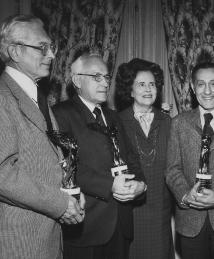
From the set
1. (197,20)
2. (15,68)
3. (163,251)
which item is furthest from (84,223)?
(197,20)

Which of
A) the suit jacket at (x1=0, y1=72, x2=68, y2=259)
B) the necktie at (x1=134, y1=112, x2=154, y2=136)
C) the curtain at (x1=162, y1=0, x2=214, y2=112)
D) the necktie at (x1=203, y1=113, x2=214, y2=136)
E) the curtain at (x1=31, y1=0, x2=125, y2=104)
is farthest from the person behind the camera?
the curtain at (x1=31, y1=0, x2=125, y2=104)

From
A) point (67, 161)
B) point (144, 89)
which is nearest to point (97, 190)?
point (67, 161)

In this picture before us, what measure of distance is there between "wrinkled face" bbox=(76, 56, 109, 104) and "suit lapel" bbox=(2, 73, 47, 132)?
2.39ft

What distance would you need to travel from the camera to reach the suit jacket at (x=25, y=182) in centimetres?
152

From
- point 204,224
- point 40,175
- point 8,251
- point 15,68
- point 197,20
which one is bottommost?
point 204,224

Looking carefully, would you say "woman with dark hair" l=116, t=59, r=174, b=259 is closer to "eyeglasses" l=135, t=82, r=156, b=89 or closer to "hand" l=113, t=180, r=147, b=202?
"eyeglasses" l=135, t=82, r=156, b=89

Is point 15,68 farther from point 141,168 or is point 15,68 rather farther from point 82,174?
point 141,168

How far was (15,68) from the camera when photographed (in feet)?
5.97

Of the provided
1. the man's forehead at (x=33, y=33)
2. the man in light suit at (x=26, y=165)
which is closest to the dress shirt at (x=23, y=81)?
the man in light suit at (x=26, y=165)

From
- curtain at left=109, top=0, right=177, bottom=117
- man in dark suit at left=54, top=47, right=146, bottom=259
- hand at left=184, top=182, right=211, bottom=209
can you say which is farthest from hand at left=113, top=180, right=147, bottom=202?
curtain at left=109, top=0, right=177, bottom=117

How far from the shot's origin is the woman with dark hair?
266cm

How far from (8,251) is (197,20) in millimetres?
2697

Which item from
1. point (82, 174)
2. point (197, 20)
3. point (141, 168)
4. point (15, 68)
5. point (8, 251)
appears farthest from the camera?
point (197, 20)

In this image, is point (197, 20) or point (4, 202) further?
point (197, 20)
